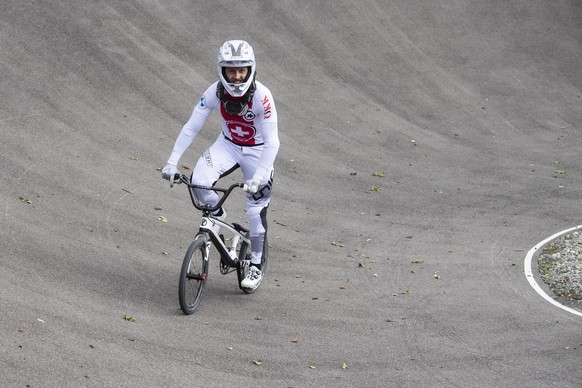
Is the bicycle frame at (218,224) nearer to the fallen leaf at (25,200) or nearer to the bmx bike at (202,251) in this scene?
the bmx bike at (202,251)

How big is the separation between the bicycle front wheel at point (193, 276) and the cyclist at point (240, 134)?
62 centimetres

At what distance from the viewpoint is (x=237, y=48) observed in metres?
9.27

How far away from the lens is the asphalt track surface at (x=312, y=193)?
855cm

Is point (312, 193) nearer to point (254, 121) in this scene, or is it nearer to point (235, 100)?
point (254, 121)

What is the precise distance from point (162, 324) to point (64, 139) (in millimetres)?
7052

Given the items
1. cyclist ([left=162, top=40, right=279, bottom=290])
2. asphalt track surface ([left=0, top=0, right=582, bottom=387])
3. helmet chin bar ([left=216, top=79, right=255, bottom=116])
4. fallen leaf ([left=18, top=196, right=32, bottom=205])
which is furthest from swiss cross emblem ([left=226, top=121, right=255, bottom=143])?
fallen leaf ([left=18, top=196, right=32, bottom=205])

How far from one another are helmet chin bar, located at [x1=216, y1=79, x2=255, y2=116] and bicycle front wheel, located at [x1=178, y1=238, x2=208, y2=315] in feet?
4.81

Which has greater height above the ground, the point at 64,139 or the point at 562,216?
the point at 562,216

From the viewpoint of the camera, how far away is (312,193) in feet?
51.4

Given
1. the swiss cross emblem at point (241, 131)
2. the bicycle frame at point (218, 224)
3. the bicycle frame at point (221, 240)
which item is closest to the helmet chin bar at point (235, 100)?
the swiss cross emblem at point (241, 131)

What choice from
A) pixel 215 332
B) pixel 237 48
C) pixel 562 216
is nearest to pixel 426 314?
pixel 215 332

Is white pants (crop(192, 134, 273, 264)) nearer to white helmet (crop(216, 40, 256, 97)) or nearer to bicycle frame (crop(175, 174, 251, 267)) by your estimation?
bicycle frame (crop(175, 174, 251, 267))

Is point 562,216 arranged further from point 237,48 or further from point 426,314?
point 237,48

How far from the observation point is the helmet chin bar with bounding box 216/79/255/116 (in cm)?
953
